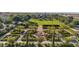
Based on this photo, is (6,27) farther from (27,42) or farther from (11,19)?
(27,42)

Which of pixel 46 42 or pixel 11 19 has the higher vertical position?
pixel 11 19
